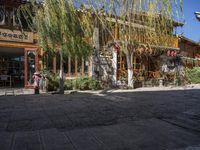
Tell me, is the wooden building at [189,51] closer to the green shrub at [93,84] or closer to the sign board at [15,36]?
the green shrub at [93,84]

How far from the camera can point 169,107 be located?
28.1ft

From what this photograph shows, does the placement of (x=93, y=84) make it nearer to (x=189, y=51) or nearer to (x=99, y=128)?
(x=99, y=128)

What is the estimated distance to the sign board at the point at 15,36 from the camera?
14506 millimetres

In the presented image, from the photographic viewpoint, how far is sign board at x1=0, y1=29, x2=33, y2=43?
47.6 ft

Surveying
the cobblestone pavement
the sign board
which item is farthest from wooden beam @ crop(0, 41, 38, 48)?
the cobblestone pavement

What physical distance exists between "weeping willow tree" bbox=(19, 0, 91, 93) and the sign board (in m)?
2.70

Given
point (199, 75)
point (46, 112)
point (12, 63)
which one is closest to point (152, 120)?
point (46, 112)

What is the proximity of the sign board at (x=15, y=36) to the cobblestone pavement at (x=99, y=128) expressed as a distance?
24.6 feet

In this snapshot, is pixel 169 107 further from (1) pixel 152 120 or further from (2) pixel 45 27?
(2) pixel 45 27

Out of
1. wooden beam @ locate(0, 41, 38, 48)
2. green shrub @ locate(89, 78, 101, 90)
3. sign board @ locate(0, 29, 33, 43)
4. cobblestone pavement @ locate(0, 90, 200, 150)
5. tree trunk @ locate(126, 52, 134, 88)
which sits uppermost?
sign board @ locate(0, 29, 33, 43)

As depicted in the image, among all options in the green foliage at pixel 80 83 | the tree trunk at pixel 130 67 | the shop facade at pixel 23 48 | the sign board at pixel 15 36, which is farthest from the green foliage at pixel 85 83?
the sign board at pixel 15 36

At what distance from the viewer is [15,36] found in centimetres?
1491

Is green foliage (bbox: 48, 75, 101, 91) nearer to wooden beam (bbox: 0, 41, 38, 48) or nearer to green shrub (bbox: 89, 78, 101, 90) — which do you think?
green shrub (bbox: 89, 78, 101, 90)

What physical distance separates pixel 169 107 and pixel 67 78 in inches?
358
